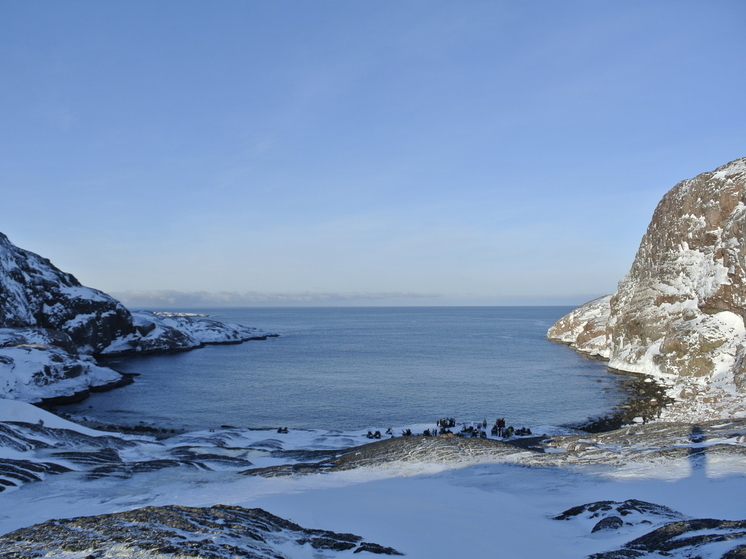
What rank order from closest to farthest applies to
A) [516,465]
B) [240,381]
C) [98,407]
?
1. [516,465]
2. [98,407]
3. [240,381]

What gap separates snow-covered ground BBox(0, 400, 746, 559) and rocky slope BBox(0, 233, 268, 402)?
42.8 m

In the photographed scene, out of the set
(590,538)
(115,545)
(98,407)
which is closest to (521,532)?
(590,538)

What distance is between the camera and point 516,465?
26938mm

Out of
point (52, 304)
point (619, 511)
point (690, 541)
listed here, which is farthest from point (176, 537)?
point (52, 304)

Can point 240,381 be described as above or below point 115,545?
below

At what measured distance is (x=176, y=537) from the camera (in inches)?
523

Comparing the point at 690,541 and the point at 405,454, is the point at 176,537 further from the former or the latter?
the point at 405,454

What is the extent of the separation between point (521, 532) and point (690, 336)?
63079 mm

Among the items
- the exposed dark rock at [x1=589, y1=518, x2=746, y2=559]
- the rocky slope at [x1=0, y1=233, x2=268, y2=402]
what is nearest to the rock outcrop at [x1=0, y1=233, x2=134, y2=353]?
the rocky slope at [x1=0, y1=233, x2=268, y2=402]

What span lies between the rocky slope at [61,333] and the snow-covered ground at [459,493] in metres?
42.8

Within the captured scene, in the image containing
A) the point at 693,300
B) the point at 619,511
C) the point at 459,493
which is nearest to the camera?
the point at 619,511

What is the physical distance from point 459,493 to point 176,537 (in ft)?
43.9

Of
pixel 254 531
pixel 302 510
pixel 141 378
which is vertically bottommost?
pixel 141 378

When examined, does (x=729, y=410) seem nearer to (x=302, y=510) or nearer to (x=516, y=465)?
(x=516, y=465)
